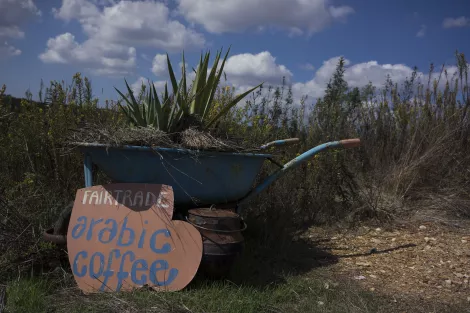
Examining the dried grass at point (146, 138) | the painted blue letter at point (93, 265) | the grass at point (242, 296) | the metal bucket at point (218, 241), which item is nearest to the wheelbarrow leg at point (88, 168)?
the dried grass at point (146, 138)

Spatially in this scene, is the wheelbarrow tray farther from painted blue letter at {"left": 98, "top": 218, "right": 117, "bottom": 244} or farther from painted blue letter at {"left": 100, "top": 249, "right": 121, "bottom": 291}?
painted blue letter at {"left": 100, "top": 249, "right": 121, "bottom": 291}

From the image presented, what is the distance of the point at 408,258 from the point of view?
396 centimetres

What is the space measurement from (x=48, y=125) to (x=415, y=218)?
4.20m

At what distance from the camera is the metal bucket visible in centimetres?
291

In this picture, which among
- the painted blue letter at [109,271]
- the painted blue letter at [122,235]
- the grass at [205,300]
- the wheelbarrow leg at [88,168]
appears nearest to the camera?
the grass at [205,300]

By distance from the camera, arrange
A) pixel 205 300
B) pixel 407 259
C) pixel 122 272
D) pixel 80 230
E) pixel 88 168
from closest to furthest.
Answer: pixel 205 300
pixel 122 272
pixel 80 230
pixel 88 168
pixel 407 259

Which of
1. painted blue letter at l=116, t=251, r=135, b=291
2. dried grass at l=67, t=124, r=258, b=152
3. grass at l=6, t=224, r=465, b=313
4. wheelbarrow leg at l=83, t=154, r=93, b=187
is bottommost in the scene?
grass at l=6, t=224, r=465, b=313

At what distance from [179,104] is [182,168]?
1.93 ft

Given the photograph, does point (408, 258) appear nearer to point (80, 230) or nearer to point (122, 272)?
point (122, 272)

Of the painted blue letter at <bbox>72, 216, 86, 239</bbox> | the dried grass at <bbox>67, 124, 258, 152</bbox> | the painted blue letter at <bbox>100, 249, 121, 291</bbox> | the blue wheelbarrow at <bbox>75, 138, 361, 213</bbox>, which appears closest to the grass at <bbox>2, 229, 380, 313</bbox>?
the painted blue letter at <bbox>100, 249, 121, 291</bbox>

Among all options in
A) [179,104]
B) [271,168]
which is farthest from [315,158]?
[179,104]

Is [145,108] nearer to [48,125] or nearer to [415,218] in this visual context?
[48,125]

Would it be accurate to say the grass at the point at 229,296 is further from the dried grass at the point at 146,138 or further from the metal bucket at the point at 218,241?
the dried grass at the point at 146,138

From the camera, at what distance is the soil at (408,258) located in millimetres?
3299
